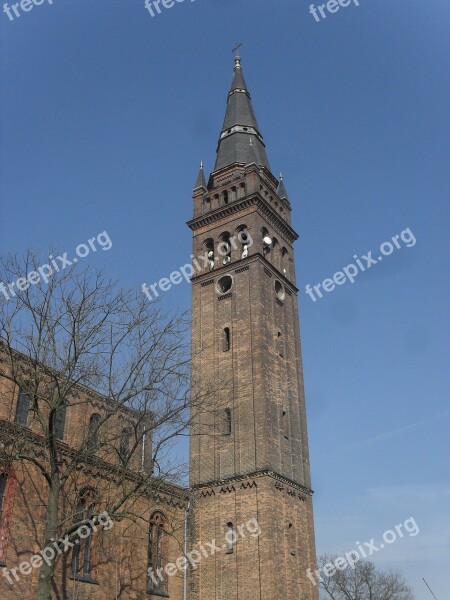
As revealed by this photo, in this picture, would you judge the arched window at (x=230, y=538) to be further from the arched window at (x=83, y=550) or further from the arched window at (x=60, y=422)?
the arched window at (x=60, y=422)

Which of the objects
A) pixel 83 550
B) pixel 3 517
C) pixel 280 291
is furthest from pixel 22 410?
pixel 280 291

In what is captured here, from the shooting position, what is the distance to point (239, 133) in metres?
42.9

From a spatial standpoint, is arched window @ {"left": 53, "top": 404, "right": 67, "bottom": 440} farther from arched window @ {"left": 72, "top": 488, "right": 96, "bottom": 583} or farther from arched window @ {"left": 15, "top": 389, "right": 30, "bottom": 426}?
arched window @ {"left": 72, "top": 488, "right": 96, "bottom": 583}

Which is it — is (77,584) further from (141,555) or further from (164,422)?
(164,422)

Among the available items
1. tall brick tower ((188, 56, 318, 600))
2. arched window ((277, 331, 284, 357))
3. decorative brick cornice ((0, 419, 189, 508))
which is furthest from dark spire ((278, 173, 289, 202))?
decorative brick cornice ((0, 419, 189, 508))

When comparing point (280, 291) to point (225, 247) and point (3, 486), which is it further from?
point (3, 486)

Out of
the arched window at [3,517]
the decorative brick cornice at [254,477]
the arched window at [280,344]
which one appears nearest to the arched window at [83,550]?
the arched window at [3,517]

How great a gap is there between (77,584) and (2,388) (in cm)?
861

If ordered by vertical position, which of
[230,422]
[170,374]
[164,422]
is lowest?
[164,422]

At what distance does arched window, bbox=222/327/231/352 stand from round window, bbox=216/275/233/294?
2380mm

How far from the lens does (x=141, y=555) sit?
2623 cm

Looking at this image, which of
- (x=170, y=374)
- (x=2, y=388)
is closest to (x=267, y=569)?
(x=170, y=374)

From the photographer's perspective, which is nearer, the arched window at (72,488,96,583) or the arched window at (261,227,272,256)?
the arched window at (72,488,96,583)

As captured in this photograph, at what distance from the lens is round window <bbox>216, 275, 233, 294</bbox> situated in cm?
3466
